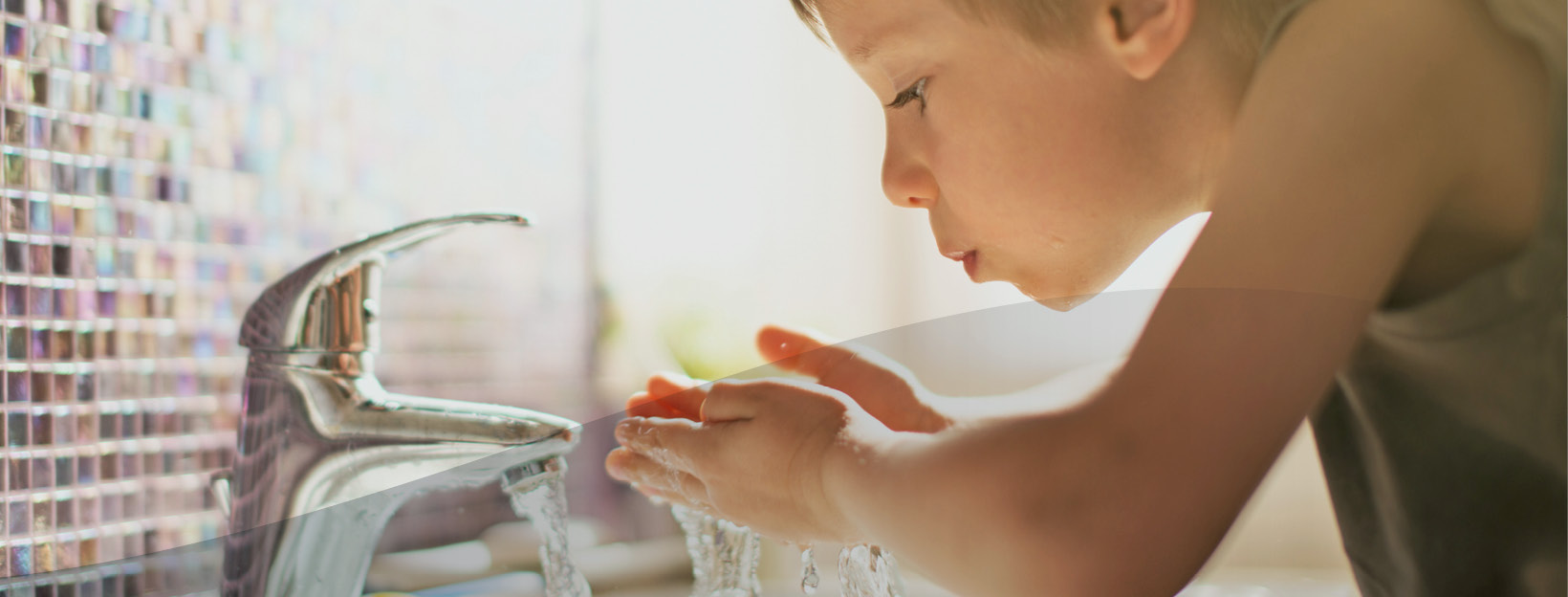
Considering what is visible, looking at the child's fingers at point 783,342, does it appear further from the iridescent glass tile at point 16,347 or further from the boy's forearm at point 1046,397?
the iridescent glass tile at point 16,347

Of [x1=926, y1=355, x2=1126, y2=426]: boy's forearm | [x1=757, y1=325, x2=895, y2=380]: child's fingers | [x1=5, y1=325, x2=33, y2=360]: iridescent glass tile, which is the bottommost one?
[x1=5, y1=325, x2=33, y2=360]: iridescent glass tile

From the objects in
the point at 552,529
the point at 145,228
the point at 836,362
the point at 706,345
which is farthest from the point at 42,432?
the point at 706,345

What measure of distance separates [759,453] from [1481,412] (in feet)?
0.74

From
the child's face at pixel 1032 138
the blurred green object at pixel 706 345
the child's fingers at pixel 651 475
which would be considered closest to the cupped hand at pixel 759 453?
the child's fingers at pixel 651 475

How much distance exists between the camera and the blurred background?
418 millimetres

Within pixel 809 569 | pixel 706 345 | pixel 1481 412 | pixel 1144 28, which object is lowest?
pixel 706 345

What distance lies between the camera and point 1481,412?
298 millimetres

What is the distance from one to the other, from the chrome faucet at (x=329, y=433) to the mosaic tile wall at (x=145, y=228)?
37 millimetres

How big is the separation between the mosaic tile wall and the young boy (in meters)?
0.25

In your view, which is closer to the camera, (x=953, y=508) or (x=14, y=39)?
(x=953, y=508)

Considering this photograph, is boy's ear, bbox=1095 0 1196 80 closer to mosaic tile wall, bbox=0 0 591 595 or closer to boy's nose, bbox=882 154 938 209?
boy's nose, bbox=882 154 938 209

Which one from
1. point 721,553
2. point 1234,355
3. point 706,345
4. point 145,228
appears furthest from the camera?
point 706,345

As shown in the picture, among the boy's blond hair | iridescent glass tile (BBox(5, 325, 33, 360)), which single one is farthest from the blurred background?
the boy's blond hair

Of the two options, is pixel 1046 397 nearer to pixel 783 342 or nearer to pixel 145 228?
pixel 783 342
